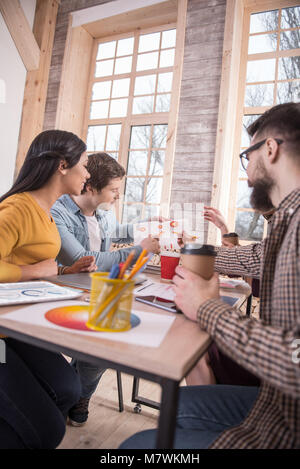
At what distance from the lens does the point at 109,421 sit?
163cm

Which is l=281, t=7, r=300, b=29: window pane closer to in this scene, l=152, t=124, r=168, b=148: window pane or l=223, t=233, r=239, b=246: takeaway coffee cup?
l=152, t=124, r=168, b=148: window pane

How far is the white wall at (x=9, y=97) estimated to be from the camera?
378 centimetres

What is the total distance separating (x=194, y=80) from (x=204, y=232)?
5.11ft

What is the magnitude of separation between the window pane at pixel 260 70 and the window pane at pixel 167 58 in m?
0.93

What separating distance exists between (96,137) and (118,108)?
465mm

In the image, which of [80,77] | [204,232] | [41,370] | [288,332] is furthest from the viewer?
[80,77]

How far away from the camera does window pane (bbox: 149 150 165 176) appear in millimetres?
3660

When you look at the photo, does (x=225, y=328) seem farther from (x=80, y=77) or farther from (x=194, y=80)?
(x=80, y=77)

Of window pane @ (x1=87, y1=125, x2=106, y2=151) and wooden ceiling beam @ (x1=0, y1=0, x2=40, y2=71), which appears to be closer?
wooden ceiling beam @ (x1=0, y1=0, x2=40, y2=71)

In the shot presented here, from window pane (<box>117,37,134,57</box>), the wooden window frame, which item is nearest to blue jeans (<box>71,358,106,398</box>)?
the wooden window frame

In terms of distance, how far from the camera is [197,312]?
696 millimetres

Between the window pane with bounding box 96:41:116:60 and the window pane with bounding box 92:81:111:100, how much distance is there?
1.17ft

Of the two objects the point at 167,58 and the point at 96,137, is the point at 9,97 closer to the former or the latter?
the point at 96,137
